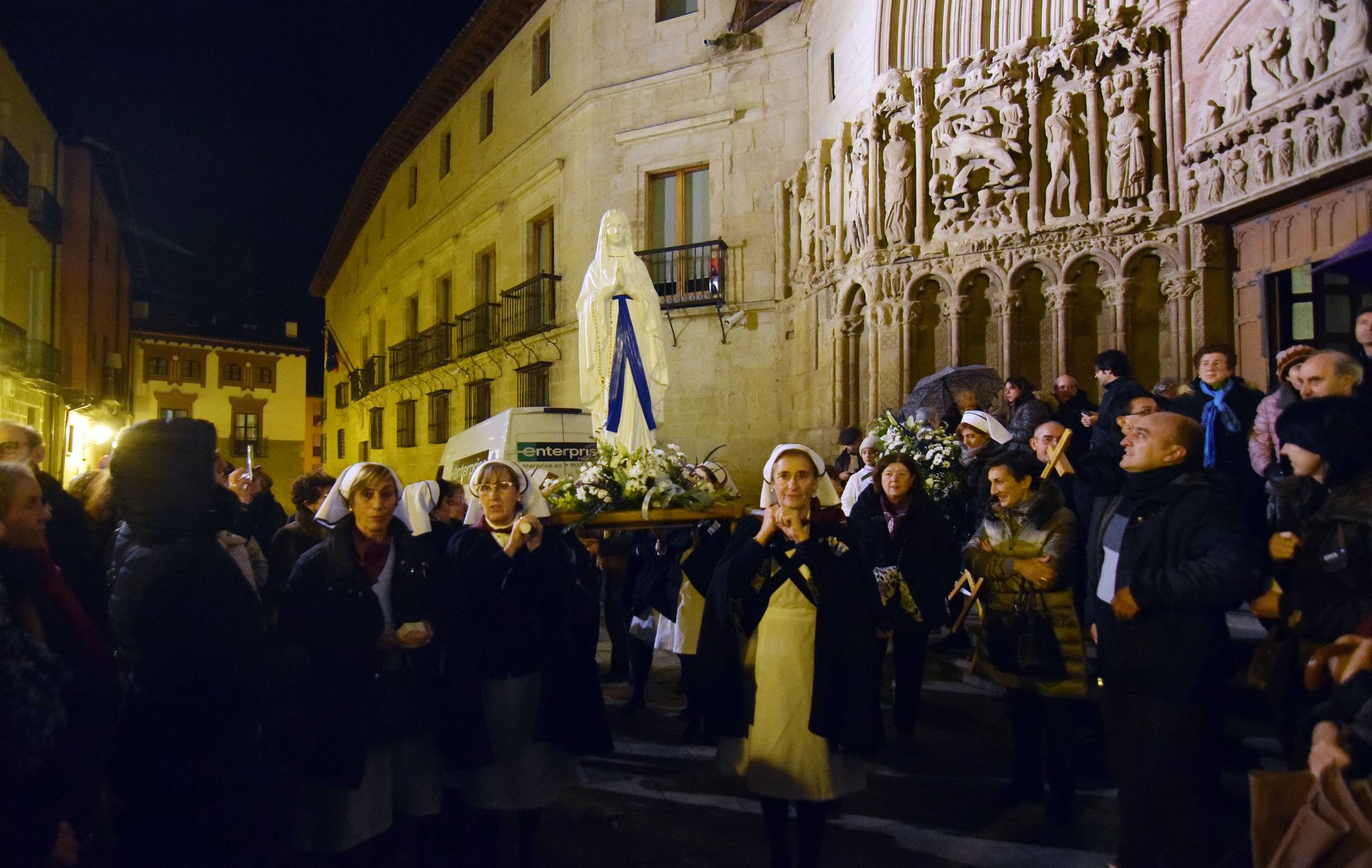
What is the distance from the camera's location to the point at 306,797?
3.05 meters

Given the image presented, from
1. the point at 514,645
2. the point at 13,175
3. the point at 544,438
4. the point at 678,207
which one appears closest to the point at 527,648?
the point at 514,645

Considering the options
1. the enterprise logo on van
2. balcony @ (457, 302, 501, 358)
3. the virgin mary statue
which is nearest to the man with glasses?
the virgin mary statue

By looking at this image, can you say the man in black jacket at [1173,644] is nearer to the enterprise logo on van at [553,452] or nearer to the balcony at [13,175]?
the enterprise logo on van at [553,452]

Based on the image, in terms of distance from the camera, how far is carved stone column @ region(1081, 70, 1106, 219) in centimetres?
1038

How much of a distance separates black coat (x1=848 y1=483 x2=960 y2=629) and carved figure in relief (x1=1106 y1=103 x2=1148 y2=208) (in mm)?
7092

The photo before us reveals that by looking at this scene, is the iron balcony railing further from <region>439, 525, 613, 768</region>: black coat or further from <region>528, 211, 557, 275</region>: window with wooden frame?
<region>439, 525, 613, 768</region>: black coat

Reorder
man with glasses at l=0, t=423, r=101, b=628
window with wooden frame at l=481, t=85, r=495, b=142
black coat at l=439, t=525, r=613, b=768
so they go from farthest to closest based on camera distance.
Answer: window with wooden frame at l=481, t=85, r=495, b=142
man with glasses at l=0, t=423, r=101, b=628
black coat at l=439, t=525, r=613, b=768

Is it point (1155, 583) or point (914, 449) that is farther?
point (914, 449)

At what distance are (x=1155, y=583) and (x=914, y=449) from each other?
3.70 meters

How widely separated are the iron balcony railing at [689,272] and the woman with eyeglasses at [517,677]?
1220 centimetres

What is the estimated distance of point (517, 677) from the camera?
3365 mm

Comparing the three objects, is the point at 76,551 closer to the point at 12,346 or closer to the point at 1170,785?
the point at 1170,785

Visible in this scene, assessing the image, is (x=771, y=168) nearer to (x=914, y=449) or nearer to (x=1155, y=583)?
(x=914, y=449)

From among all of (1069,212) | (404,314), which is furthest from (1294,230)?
(404,314)
